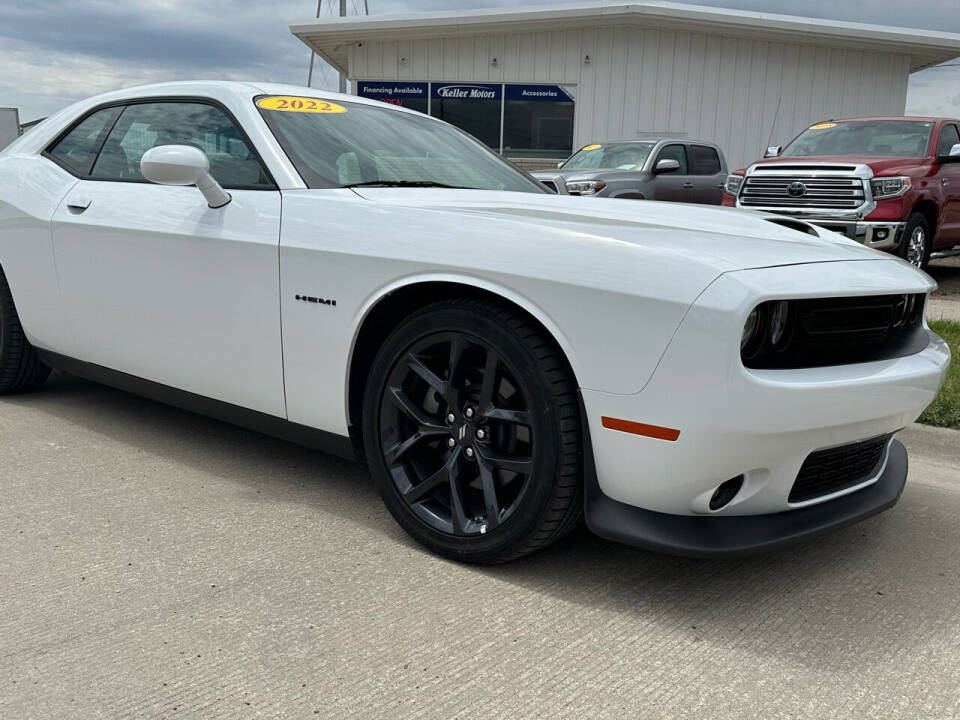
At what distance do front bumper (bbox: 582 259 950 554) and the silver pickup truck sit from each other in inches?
310

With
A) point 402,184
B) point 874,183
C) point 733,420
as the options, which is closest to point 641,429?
point 733,420

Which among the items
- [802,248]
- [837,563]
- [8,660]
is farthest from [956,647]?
[8,660]

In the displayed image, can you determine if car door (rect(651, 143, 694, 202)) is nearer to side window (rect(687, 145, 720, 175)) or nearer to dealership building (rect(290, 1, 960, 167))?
side window (rect(687, 145, 720, 175))

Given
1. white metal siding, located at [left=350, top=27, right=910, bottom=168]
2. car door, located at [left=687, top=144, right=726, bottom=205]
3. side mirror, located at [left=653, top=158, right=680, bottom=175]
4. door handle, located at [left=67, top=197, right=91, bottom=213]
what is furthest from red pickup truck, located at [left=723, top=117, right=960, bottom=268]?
white metal siding, located at [left=350, top=27, right=910, bottom=168]

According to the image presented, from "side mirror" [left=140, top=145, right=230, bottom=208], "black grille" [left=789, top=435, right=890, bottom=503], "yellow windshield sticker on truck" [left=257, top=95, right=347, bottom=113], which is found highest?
"yellow windshield sticker on truck" [left=257, top=95, right=347, bottom=113]

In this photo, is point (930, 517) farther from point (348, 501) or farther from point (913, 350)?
point (348, 501)

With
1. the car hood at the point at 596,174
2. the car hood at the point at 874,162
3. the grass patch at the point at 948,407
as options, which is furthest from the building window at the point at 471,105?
the grass patch at the point at 948,407

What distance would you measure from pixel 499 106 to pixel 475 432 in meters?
16.9

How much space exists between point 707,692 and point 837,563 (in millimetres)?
941

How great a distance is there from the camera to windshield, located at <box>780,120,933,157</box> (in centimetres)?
950

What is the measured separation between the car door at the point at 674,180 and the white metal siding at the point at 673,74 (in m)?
6.84

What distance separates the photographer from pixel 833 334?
8.05ft

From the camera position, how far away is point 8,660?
6.89ft

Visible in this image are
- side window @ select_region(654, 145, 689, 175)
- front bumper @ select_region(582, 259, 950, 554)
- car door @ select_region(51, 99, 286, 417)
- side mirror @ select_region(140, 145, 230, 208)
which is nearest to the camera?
front bumper @ select_region(582, 259, 950, 554)
